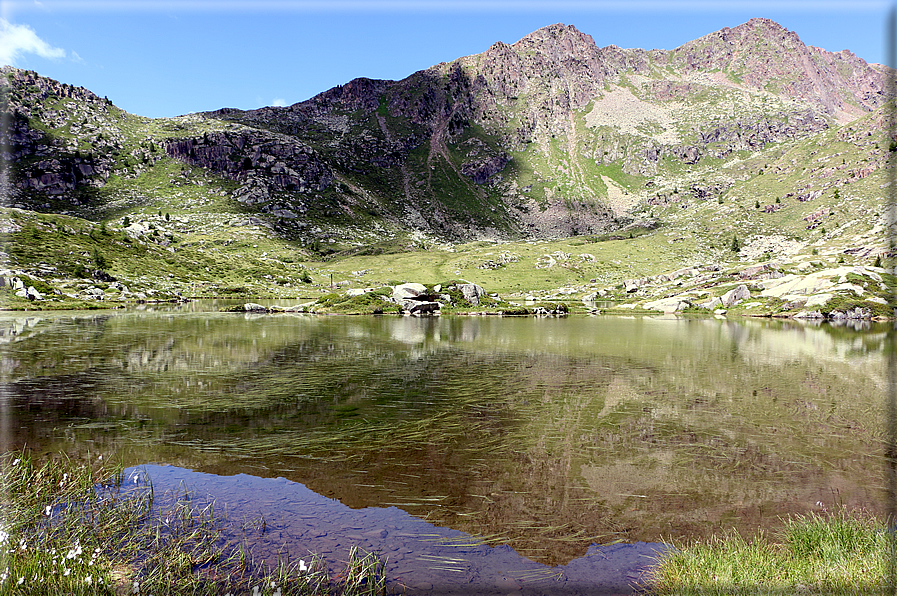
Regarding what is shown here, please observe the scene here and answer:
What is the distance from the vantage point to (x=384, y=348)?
118ft

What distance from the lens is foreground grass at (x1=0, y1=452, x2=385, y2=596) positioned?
671 cm

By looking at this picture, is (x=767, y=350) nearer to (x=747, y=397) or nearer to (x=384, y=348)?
(x=747, y=397)

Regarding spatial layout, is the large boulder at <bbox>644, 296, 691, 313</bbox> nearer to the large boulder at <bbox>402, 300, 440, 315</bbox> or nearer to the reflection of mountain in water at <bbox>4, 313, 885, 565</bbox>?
the large boulder at <bbox>402, 300, 440, 315</bbox>

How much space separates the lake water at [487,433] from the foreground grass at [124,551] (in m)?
1.20

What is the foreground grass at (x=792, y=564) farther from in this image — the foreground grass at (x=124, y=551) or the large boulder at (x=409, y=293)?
the large boulder at (x=409, y=293)

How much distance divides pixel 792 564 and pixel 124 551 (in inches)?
463

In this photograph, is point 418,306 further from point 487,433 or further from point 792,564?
point 792,564

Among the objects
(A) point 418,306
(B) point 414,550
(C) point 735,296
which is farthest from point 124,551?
(C) point 735,296

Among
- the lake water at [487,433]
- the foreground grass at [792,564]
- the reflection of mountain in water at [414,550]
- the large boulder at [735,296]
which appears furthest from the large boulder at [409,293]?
the foreground grass at [792,564]

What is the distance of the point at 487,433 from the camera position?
15.6 metres

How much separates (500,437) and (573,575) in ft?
23.9

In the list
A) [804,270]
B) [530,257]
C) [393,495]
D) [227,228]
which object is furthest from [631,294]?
[227,228]

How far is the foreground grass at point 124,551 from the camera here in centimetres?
671

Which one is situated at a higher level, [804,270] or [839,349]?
[804,270]
